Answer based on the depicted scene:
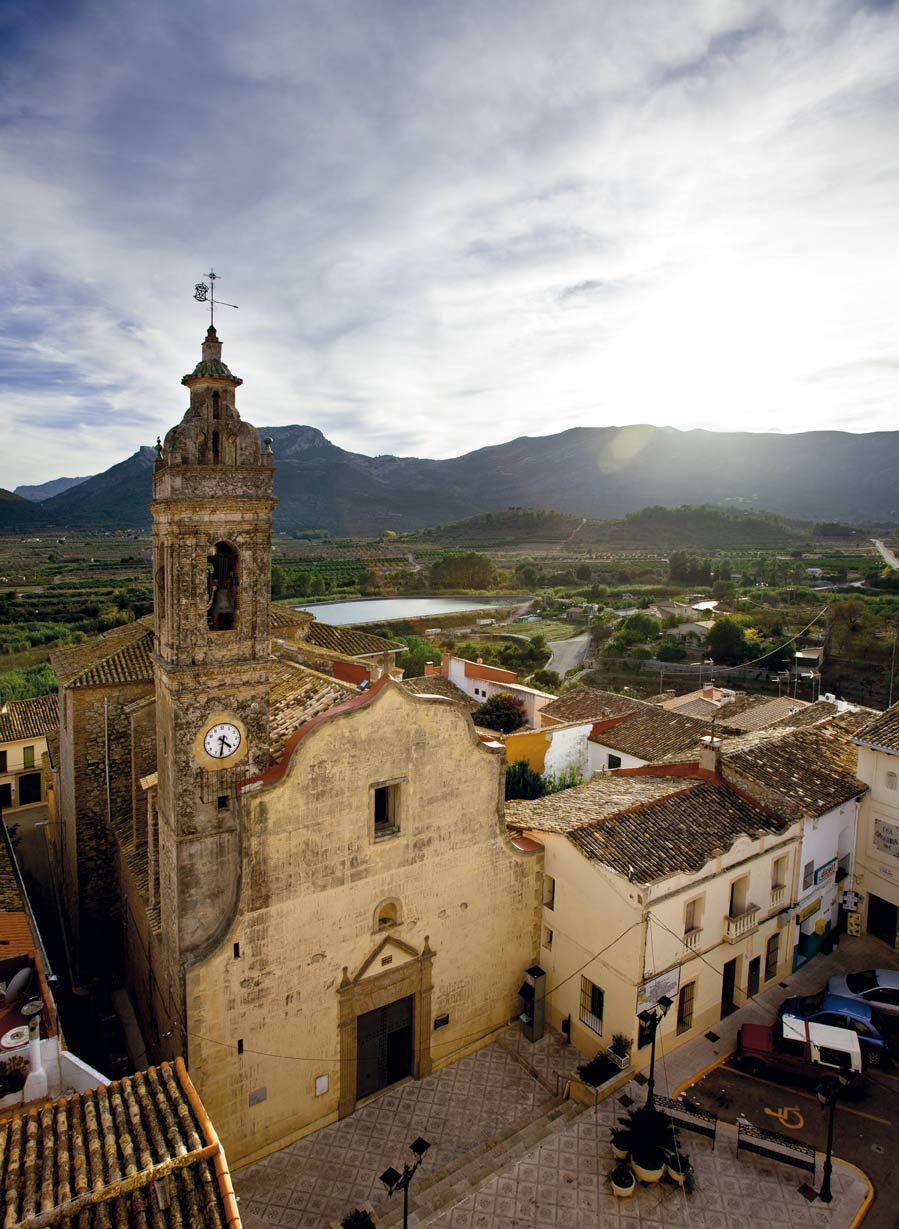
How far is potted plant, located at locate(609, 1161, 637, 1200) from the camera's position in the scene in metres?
12.5

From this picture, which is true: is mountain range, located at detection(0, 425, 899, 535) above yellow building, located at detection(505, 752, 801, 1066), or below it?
above

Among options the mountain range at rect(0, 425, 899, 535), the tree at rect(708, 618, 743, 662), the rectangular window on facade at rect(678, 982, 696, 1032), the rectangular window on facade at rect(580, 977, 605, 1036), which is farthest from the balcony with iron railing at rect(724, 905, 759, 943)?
the mountain range at rect(0, 425, 899, 535)

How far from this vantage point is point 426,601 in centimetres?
8912

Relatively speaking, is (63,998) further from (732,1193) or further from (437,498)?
(437,498)

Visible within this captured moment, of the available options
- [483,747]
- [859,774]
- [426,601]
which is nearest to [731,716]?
[859,774]

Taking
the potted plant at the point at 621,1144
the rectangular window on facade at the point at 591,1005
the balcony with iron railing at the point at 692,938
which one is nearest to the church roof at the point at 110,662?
the rectangular window on facade at the point at 591,1005

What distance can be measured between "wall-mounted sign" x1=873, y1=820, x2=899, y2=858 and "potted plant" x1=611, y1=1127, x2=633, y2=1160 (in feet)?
37.8

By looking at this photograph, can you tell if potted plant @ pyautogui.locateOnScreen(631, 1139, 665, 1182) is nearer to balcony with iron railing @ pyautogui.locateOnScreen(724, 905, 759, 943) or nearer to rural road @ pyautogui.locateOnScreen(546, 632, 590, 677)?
balcony with iron railing @ pyautogui.locateOnScreen(724, 905, 759, 943)

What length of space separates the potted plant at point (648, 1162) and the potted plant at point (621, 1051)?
1.75 metres

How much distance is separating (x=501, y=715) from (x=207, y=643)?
26.1 m

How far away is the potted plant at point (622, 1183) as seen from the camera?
41.0ft

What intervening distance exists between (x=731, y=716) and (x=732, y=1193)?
74.4 ft

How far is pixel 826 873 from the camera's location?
64.2 feet

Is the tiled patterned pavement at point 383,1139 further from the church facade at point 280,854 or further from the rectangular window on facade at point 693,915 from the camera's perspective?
the rectangular window on facade at point 693,915
